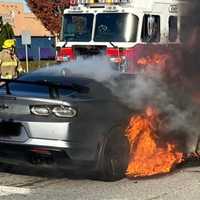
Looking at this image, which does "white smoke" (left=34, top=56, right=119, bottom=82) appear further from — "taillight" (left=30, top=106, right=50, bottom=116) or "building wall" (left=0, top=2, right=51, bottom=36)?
"building wall" (left=0, top=2, right=51, bottom=36)

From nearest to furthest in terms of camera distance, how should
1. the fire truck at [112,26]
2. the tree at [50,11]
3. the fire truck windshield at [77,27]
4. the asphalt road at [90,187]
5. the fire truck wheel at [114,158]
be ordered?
the asphalt road at [90,187] → the fire truck wheel at [114,158] → the fire truck at [112,26] → the fire truck windshield at [77,27] → the tree at [50,11]

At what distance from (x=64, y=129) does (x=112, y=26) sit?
8.52 meters

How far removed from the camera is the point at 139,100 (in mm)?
7105

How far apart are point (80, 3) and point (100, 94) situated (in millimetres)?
8936

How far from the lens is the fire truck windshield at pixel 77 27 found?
15.1 metres

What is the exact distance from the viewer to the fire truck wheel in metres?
6.77

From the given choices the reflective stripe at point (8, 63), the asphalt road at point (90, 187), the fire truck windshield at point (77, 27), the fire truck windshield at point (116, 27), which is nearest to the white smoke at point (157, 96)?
the asphalt road at point (90, 187)

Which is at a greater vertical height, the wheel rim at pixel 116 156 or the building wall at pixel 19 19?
the wheel rim at pixel 116 156

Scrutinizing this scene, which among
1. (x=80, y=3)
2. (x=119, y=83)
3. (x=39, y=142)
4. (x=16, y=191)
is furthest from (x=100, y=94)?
(x=80, y=3)

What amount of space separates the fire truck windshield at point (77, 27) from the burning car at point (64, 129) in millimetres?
8147

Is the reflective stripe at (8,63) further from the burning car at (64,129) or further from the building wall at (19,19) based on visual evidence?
the building wall at (19,19)

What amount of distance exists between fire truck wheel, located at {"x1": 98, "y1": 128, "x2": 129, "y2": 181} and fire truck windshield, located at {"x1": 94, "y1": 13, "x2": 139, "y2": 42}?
7.74m

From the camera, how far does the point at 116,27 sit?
14695mm

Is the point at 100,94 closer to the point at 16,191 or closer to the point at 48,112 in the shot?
the point at 48,112
